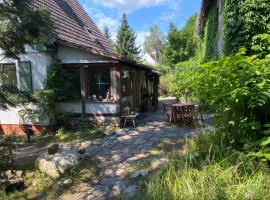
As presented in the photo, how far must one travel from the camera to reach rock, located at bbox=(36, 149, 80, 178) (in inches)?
274

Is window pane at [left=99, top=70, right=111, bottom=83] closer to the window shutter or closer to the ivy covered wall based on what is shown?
the window shutter

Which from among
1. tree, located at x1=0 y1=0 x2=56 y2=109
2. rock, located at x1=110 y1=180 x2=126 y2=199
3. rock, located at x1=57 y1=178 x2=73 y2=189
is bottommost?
rock, located at x1=57 y1=178 x2=73 y2=189

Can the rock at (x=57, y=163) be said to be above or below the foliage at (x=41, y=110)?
below

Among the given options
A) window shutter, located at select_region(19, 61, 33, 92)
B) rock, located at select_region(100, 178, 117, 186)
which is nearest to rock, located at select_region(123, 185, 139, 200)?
rock, located at select_region(100, 178, 117, 186)

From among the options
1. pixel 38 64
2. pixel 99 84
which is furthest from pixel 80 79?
pixel 38 64

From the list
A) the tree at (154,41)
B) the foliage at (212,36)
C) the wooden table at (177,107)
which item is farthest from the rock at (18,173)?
the tree at (154,41)

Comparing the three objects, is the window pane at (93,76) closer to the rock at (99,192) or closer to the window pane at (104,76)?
the window pane at (104,76)

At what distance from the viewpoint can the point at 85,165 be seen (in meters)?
7.41

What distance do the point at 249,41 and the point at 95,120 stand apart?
21.5 feet

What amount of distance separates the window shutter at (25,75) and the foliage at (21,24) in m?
5.14

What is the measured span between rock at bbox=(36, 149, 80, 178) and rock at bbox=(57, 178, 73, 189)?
0.40 metres

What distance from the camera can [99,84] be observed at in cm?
1256

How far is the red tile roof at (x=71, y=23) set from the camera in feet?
43.0

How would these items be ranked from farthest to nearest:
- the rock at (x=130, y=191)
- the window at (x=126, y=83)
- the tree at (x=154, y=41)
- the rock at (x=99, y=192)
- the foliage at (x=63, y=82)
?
the tree at (x=154, y=41) → the window at (x=126, y=83) → the foliage at (x=63, y=82) → the rock at (x=99, y=192) → the rock at (x=130, y=191)
